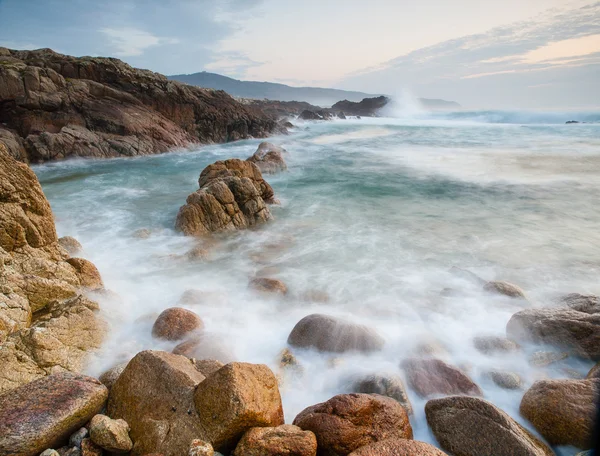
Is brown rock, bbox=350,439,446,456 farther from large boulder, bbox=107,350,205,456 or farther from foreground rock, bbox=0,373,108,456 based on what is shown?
foreground rock, bbox=0,373,108,456

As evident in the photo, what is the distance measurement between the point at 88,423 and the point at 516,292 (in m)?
6.95

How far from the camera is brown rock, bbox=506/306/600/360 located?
4.79 m

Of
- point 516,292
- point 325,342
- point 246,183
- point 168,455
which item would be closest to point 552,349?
point 516,292

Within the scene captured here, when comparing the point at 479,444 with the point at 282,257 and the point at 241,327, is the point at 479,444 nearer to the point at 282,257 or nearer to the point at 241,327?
the point at 241,327

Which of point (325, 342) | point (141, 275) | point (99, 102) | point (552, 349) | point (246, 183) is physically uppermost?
point (99, 102)

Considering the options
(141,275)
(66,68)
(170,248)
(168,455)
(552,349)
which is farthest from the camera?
(66,68)

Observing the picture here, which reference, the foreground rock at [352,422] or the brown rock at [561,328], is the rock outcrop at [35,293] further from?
the brown rock at [561,328]

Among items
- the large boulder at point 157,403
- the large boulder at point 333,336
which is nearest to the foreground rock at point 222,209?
the large boulder at point 333,336

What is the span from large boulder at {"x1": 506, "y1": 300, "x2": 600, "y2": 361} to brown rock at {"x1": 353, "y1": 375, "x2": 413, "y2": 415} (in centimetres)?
234

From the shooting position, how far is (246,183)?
10688 mm

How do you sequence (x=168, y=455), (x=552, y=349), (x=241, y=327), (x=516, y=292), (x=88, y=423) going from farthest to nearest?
(x=516, y=292) → (x=241, y=327) → (x=552, y=349) → (x=88, y=423) → (x=168, y=455)

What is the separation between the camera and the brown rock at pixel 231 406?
288cm

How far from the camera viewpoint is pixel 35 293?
4.82 m

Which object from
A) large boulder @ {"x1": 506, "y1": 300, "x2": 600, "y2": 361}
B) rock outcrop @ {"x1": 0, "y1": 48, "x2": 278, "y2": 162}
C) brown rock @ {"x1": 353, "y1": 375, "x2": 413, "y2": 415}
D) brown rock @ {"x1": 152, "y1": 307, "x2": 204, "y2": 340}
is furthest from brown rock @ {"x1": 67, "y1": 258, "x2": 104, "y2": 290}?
rock outcrop @ {"x1": 0, "y1": 48, "x2": 278, "y2": 162}
